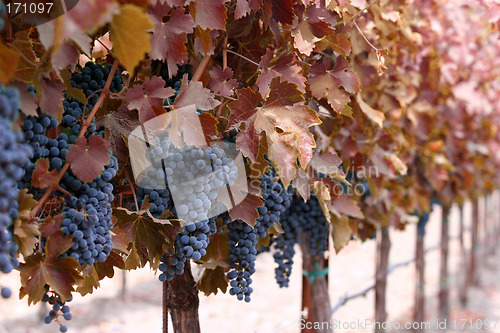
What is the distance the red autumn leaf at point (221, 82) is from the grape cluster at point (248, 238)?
0.30m

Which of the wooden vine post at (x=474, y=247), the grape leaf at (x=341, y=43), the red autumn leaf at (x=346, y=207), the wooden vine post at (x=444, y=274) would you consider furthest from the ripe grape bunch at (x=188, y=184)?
the wooden vine post at (x=474, y=247)

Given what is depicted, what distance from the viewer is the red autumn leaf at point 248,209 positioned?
123 cm

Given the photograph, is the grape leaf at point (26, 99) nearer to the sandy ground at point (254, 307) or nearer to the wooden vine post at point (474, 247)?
the sandy ground at point (254, 307)

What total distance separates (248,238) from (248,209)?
0.14 m

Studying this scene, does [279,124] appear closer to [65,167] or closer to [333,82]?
[333,82]

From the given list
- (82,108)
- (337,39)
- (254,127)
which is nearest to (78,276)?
(82,108)

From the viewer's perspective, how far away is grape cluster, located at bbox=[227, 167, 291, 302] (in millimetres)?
1339

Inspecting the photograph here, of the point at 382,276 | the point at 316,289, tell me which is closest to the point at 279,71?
the point at 316,289

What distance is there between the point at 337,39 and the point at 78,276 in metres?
0.98

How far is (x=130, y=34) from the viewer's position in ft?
2.59

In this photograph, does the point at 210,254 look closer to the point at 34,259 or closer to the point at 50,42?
the point at 34,259

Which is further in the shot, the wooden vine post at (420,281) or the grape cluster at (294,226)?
the wooden vine post at (420,281)

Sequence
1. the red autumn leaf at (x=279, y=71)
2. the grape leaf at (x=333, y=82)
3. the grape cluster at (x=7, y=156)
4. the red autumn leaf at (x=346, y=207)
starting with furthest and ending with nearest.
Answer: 1. the red autumn leaf at (x=346, y=207)
2. the grape leaf at (x=333, y=82)
3. the red autumn leaf at (x=279, y=71)
4. the grape cluster at (x=7, y=156)

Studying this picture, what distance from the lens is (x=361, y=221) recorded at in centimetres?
248
